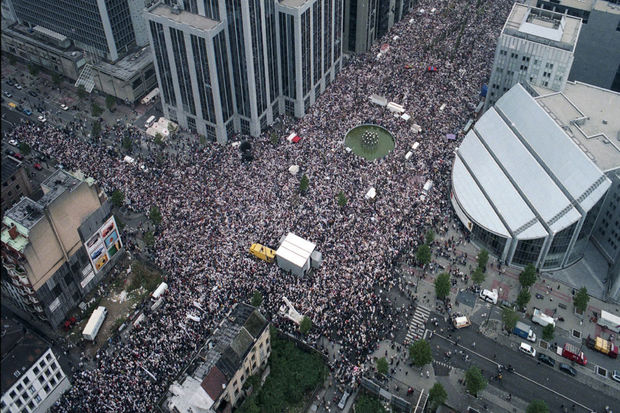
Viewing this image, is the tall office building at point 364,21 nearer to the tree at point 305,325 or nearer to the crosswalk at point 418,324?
the crosswalk at point 418,324

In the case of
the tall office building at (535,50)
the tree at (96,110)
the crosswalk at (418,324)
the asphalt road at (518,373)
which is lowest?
the asphalt road at (518,373)

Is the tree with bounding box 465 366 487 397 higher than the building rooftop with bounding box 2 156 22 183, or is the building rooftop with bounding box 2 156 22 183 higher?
the building rooftop with bounding box 2 156 22 183

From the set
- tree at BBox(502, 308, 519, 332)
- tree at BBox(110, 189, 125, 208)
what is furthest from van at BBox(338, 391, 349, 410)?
tree at BBox(110, 189, 125, 208)

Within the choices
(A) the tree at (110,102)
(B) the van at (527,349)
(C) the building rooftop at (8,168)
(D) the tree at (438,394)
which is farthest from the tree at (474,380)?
(A) the tree at (110,102)

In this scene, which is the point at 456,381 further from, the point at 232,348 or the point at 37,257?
the point at 37,257

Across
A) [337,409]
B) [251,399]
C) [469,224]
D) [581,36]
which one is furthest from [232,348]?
[581,36]

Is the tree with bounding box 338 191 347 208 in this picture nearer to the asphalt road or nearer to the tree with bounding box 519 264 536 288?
the asphalt road

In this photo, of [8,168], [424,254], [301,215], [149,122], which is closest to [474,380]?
[424,254]

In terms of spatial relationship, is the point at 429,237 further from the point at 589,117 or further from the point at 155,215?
the point at 155,215
